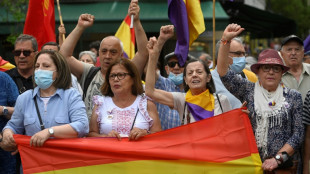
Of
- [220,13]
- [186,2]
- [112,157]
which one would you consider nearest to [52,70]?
[112,157]

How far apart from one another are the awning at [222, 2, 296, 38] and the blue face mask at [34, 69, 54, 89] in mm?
11845

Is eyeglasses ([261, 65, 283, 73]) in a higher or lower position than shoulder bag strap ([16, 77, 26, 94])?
higher

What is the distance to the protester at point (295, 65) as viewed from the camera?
261 inches

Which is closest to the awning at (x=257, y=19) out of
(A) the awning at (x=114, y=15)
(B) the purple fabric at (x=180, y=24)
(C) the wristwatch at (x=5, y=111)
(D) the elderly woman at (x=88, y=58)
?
(A) the awning at (x=114, y=15)

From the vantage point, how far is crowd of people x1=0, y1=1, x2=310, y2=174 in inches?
199

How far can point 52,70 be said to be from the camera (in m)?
5.11

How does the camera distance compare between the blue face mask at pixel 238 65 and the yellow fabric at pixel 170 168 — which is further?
the blue face mask at pixel 238 65

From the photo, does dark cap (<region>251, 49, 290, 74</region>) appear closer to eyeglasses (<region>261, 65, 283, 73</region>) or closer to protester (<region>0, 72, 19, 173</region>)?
eyeglasses (<region>261, 65, 283, 73</region>)

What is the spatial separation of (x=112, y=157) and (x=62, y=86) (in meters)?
0.80

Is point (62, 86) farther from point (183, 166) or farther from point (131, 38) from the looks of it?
point (131, 38)

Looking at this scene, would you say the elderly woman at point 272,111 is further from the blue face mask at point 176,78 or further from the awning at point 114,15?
the awning at point 114,15

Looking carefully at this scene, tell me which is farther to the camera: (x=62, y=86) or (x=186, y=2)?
(x=186, y=2)

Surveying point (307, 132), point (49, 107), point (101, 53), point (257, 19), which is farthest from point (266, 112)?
point (257, 19)

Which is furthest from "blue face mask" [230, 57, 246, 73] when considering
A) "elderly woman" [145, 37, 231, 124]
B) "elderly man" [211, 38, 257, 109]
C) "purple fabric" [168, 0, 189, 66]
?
"elderly woman" [145, 37, 231, 124]
